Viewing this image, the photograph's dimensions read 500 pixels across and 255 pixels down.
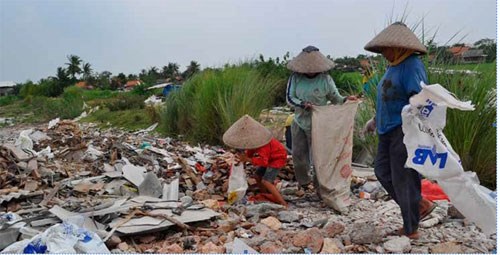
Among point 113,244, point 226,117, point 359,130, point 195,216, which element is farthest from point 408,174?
point 226,117

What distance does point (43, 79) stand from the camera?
45719 mm

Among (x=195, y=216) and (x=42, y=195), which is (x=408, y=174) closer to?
(x=195, y=216)

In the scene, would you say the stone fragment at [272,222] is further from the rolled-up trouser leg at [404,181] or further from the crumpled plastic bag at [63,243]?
the crumpled plastic bag at [63,243]

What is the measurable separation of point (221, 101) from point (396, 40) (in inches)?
189

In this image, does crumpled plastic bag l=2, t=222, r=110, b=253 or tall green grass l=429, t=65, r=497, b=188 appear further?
tall green grass l=429, t=65, r=497, b=188

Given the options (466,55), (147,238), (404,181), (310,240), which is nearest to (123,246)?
(147,238)

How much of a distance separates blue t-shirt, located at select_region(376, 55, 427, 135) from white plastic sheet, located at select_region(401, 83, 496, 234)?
0.15 m

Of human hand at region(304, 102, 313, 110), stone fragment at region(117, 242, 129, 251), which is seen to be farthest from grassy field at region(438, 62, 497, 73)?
stone fragment at region(117, 242, 129, 251)

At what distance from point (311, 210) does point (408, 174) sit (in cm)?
147

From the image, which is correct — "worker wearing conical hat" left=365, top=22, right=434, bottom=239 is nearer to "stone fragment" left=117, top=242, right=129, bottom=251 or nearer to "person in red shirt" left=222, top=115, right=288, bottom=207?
"person in red shirt" left=222, top=115, right=288, bottom=207

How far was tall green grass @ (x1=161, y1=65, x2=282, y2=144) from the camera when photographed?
777 cm

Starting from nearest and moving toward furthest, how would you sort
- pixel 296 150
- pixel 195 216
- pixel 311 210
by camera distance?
1. pixel 195 216
2. pixel 311 210
3. pixel 296 150

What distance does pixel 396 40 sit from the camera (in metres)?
3.23

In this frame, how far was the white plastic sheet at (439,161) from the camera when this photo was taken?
2.99m
